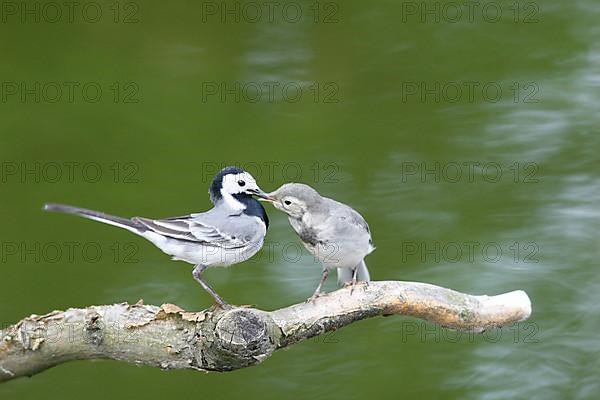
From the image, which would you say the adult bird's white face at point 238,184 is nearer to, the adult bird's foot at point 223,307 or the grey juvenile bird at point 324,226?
the grey juvenile bird at point 324,226

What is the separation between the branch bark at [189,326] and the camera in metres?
4.06

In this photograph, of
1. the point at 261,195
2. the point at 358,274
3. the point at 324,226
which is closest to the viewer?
the point at 324,226

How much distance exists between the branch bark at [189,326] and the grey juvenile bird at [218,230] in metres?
0.33

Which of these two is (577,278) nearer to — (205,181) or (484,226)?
(484,226)

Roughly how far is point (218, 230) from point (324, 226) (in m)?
0.43

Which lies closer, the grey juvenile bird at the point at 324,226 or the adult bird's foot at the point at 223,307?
the adult bird's foot at the point at 223,307

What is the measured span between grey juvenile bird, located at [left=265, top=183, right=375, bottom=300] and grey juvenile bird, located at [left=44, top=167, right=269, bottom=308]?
171mm

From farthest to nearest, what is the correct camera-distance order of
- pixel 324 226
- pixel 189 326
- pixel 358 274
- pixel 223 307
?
1. pixel 358 274
2. pixel 324 226
3. pixel 223 307
4. pixel 189 326

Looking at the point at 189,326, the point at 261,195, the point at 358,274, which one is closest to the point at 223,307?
the point at 189,326

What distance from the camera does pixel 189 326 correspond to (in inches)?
161

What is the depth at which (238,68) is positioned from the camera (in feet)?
26.3

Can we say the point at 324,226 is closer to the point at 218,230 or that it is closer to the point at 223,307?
the point at 218,230

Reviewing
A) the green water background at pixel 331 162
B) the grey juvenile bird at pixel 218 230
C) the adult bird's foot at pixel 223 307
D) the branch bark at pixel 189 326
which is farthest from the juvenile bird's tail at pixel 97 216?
the green water background at pixel 331 162

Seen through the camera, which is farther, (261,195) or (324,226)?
(261,195)
